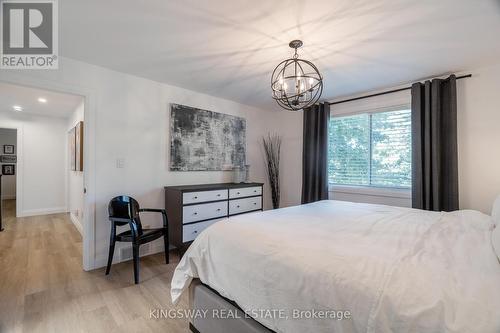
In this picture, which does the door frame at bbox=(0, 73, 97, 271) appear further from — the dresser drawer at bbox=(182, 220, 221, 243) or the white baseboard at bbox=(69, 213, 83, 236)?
the white baseboard at bbox=(69, 213, 83, 236)

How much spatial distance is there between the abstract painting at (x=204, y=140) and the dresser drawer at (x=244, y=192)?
1.83ft

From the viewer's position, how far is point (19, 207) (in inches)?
187

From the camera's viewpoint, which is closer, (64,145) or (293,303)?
(293,303)

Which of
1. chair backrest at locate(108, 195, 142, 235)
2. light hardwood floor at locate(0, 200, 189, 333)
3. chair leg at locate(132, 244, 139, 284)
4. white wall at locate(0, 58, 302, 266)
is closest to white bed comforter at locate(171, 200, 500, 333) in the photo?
light hardwood floor at locate(0, 200, 189, 333)

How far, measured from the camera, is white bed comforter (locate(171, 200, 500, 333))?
756 millimetres

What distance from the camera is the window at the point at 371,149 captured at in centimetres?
304

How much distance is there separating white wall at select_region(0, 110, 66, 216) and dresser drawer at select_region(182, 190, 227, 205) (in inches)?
170

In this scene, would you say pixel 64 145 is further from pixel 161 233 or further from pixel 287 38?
pixel 287 38

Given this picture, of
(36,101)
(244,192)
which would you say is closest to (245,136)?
(244,192)

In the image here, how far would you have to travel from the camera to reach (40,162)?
5047 mm

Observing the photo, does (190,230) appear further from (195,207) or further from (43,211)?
(43,211)

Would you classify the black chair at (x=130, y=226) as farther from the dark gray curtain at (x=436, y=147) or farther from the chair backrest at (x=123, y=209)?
the dark gray curtain at (x=436, y=147)

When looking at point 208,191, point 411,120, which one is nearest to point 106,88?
point 208,191

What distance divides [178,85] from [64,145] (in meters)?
3.96
